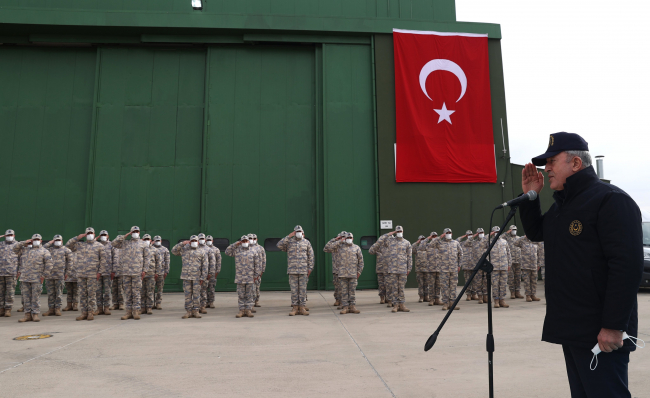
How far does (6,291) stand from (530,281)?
A: 516 inches

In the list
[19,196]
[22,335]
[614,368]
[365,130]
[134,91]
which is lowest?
[22,335]

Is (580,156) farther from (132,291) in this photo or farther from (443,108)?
→ (443,108)

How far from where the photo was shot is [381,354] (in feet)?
18.0

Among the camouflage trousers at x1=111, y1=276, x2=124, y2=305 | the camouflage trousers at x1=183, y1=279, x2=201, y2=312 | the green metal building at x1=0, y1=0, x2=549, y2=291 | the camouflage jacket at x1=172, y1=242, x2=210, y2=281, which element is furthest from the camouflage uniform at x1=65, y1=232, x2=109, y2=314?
the green metal building at x1=0, y1=0, x2=549, y2=291

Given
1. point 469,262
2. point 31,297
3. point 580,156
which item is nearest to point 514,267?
point 469,262

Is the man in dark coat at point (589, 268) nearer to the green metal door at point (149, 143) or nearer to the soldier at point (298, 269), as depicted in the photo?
the soldier at point (298, 269)

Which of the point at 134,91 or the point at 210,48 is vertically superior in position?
the point at 210,48

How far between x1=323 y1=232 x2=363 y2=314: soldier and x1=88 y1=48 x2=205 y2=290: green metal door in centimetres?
703

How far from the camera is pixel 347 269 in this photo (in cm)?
979

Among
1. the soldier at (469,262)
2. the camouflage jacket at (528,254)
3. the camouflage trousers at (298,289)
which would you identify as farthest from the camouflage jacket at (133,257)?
the camouflage jacket at (528,254)

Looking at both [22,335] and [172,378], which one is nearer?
[172,378]

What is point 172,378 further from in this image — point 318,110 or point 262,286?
point 318,110

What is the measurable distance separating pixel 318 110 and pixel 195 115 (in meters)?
4.60

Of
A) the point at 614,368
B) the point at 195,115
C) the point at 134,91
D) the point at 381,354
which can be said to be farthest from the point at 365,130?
the point at 614,368
